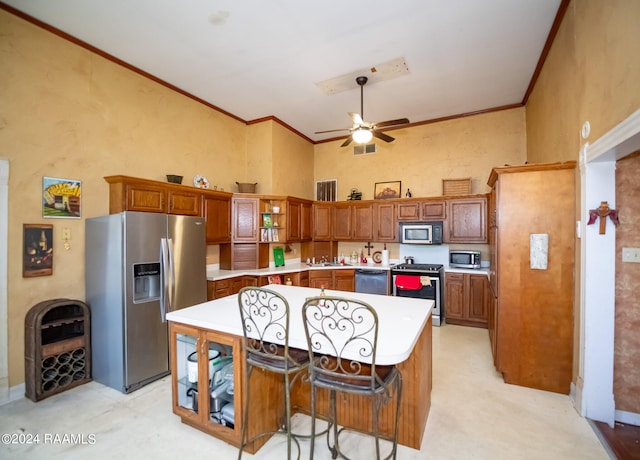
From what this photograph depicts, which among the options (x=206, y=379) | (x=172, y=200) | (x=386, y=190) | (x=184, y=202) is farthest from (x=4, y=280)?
(x=386, y=190)

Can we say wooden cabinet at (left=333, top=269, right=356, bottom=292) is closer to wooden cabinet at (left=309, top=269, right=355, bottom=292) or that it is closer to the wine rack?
wooden cabinet at (left=309, top=269, right=355, bottom=292)

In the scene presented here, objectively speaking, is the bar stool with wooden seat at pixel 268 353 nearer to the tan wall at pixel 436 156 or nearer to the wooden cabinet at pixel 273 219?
the wooden cabinet at pixel 273 219

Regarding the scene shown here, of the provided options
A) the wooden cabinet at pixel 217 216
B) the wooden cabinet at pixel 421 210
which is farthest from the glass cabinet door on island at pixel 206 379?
the wooden cabinet at pixel 421 210

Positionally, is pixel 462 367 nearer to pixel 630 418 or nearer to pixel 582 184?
pixel 630 418

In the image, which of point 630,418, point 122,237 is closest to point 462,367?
point 630,418

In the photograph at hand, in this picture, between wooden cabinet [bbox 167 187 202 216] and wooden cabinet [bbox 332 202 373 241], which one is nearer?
wooden cabinet [bbox 167 187 202 216]

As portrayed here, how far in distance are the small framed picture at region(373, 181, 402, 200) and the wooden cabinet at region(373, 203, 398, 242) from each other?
12.3 inches

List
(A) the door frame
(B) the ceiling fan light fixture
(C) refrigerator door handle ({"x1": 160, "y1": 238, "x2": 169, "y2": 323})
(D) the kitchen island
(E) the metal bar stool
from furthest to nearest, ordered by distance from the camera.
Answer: (B) the ceiling fan light fixture, (C) refrigerator door handle ({"x1": 160, "y1": 238, "x2": 169, "y2": 323}), (A) the door frame, (D) the kitchen island, (E) the metal bar stool

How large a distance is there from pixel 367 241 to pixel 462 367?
112 inches

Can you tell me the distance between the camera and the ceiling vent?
18.8ft

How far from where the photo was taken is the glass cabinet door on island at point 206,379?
75.3 inches

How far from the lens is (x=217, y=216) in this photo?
14.1 feet

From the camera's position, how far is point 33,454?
1911 mm

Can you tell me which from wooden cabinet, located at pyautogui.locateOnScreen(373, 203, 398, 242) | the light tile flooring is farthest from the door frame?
wooden cabinet, located at pyautogui.locateOnScreen(373, 203, 398, 242)
